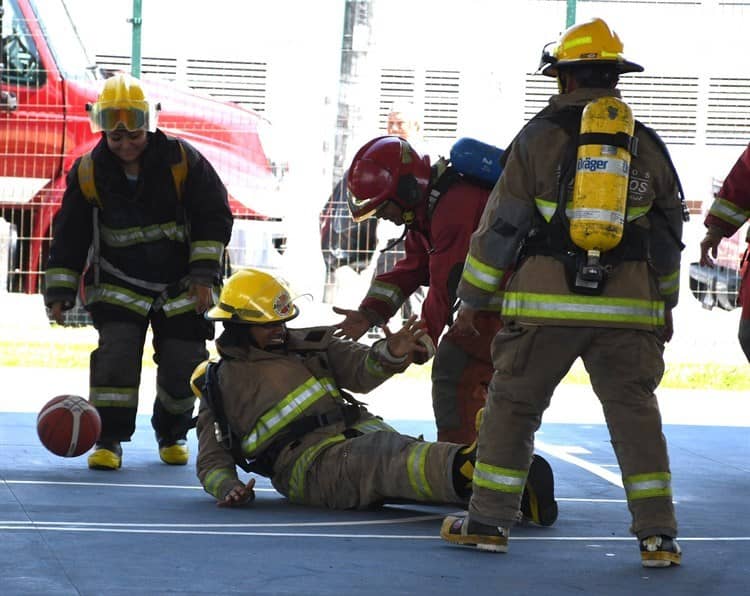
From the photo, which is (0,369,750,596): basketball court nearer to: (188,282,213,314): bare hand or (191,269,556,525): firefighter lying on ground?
(191,269,556,525): firefighter lying on ground

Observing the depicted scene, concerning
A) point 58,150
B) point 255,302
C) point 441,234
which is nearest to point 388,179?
point 441,234

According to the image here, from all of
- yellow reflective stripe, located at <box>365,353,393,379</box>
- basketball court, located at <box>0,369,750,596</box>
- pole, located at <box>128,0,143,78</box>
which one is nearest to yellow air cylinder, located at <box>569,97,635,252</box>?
basketball court, located at <box>0,369,750,596</box>

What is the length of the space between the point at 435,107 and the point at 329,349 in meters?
8.06

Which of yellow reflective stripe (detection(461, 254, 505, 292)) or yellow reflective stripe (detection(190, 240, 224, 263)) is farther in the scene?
yellow reflective stripe (detection(190, 240, 224, 263))

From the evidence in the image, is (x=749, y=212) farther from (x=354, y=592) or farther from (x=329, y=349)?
(x=354, y=592)

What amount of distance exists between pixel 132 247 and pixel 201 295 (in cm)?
42

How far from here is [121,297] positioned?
302 inches

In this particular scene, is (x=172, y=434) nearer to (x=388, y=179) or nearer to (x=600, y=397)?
(x=388, y=179)

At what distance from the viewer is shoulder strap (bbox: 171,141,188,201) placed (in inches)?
303

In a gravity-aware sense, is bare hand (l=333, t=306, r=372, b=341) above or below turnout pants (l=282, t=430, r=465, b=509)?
above

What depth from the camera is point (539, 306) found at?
5.11m

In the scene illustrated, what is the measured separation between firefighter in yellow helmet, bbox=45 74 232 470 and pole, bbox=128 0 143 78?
20.7ft

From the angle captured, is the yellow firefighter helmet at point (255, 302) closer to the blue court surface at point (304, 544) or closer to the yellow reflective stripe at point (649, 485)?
the blue court surface at point (304, 544)

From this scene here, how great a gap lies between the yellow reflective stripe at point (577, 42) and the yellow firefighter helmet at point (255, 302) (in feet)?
5.88
